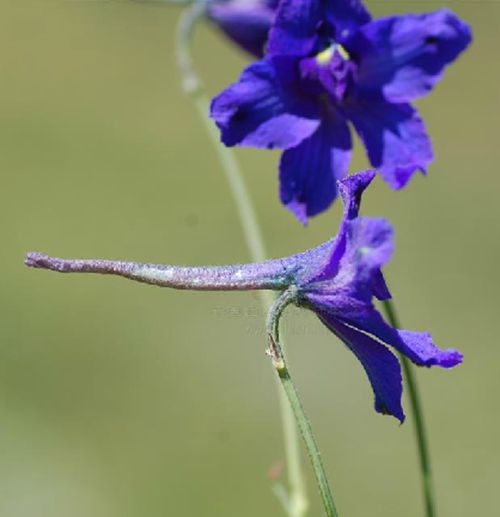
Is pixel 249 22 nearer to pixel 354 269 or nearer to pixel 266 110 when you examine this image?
pixel 266 110

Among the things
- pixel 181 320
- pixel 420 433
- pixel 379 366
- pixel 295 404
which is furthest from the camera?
pixel 181 320

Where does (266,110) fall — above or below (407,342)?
above

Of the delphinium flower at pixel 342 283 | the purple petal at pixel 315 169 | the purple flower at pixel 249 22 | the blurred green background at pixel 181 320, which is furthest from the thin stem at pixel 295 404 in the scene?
the blurred green background at pixel 181 320

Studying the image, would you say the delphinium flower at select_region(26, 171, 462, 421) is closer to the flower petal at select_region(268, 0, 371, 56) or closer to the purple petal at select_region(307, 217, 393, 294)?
the purple petal at select_region(307, 217, 393, 294)

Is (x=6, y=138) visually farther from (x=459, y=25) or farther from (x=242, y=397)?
(x=459, y=25)

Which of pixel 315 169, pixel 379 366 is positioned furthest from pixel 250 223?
pixel 379 366

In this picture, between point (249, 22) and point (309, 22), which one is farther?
point (249, 22)
